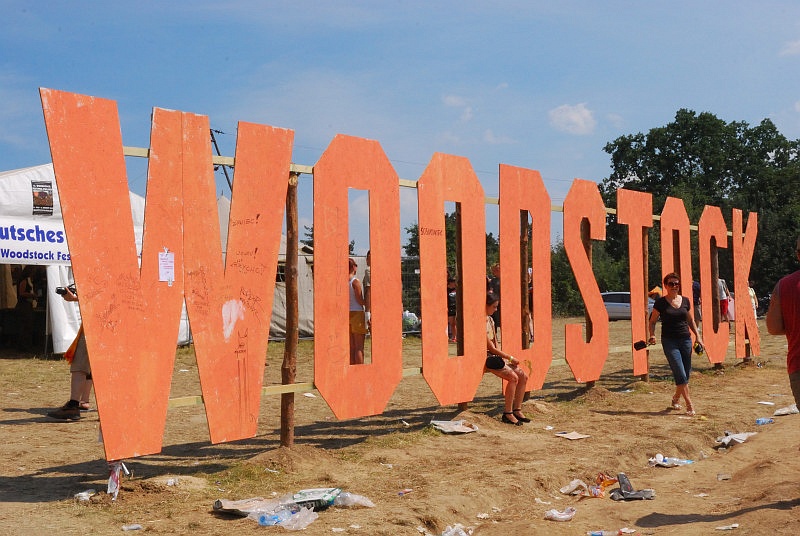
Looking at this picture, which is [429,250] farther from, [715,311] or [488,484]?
[715,311]

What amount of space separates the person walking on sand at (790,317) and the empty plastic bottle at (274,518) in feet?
12.2

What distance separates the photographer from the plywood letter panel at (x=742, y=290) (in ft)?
50.6

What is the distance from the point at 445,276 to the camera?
9461mm

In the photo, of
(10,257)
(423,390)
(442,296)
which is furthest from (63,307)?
(442,296)

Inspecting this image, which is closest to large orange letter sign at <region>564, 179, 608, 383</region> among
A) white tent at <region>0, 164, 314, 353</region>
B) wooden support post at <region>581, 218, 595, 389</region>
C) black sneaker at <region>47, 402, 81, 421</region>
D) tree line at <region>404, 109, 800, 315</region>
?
wooden support post at <region>581, 218, 595, 389</region>

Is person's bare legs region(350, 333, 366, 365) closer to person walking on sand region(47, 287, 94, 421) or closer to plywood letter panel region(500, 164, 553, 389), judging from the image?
plywood letter panel region(500, 164, 553, 389)

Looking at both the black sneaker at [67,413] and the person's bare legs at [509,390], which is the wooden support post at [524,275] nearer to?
the person's bare legs at [509,390]

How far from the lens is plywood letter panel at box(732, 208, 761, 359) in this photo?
1544 cm

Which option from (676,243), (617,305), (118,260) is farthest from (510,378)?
(617,305)

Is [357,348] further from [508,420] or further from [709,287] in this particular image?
[709,287]

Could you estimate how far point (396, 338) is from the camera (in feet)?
29.1

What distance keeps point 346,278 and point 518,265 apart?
314 cm

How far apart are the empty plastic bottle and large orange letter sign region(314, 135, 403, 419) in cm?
214

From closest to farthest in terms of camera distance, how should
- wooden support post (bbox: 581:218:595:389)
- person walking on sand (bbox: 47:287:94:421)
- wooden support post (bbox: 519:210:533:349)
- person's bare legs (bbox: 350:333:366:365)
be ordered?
person walking on sand (bbox: 47:287:94:421), person's bare legs (bbox: 350:333:366:365), wooden support post (bbox: 519:210:533:349), wooden support post (bbox: 581:218:595:389)
